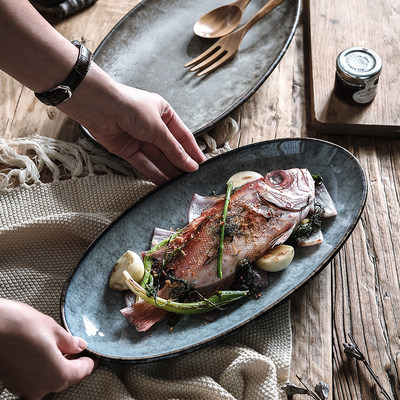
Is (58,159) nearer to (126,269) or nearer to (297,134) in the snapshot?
(126,269)

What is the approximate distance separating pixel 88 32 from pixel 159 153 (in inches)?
30.4

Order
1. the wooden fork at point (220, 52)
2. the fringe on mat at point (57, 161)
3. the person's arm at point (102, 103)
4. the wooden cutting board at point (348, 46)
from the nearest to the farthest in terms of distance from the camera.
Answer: the person's arm at point (102, 103), the fringe on mat at point (57, 161), the wooden cutting board at point (348, 46), the wooden fork at point (220, 52)

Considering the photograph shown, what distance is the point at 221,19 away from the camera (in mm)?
2043

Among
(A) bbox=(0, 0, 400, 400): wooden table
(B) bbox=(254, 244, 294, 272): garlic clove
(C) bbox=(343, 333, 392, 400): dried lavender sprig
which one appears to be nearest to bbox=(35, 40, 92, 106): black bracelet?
(A) bbox=(0, 0, 400, 400): wooden table

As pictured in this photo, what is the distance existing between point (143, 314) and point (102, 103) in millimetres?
609

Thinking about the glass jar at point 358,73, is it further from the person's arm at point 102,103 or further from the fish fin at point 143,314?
the fish fin at point 143,314

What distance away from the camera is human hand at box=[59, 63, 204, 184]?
1515mm

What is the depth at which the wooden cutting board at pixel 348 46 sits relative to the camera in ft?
5.92

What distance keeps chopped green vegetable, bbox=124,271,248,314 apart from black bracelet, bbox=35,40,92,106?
20.9 inches

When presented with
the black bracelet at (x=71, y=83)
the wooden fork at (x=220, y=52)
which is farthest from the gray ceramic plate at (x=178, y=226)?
the wooden fork at (x=220, y=52)

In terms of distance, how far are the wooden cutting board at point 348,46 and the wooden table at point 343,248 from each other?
0.14ft

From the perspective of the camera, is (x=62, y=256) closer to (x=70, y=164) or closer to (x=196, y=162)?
(x=70, y=164)

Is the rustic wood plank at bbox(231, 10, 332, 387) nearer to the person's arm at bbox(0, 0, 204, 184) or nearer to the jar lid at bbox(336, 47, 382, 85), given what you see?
the jar lid at bbox(336, 47, 382, 85)

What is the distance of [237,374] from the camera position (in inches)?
51.3
